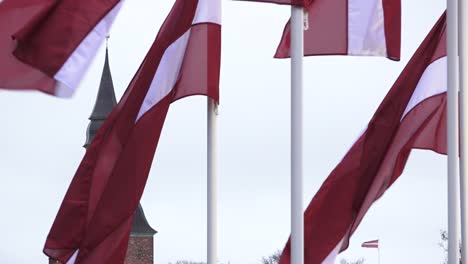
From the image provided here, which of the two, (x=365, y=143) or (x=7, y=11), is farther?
(x=365, y=143)

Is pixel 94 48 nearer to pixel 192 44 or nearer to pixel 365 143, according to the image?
pixel 192 44

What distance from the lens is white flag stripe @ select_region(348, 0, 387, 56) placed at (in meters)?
21.2

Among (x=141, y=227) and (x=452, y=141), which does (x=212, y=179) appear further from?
(x=141, y=227)

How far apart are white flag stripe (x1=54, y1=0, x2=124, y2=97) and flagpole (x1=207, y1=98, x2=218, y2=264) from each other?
5.01 feet

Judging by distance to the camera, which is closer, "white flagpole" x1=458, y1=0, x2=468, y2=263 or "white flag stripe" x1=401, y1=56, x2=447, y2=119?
"white flagpole" x1=458, y1=0, x2=468, y2=263

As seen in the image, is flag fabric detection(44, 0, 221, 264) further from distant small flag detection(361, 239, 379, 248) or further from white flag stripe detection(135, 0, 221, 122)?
distant small flag detection(361, 239, 379, 248)

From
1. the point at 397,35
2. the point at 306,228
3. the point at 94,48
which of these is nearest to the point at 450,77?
the point at 397,35

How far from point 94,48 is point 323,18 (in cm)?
301

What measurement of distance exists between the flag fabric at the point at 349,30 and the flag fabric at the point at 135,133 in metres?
1.28

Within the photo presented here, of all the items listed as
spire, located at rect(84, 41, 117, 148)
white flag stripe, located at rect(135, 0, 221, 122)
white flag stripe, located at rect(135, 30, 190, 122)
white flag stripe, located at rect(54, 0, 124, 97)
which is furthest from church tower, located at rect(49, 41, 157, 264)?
white flag stripe, located at rect(54, 0, 124, 97)

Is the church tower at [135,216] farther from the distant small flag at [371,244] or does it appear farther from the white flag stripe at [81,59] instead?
the white flag stripe at [81,59]

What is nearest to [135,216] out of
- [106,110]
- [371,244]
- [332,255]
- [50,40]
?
[106,110]

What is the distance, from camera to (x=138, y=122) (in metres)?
20.5

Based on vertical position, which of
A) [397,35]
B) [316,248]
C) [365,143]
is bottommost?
[316,248]
